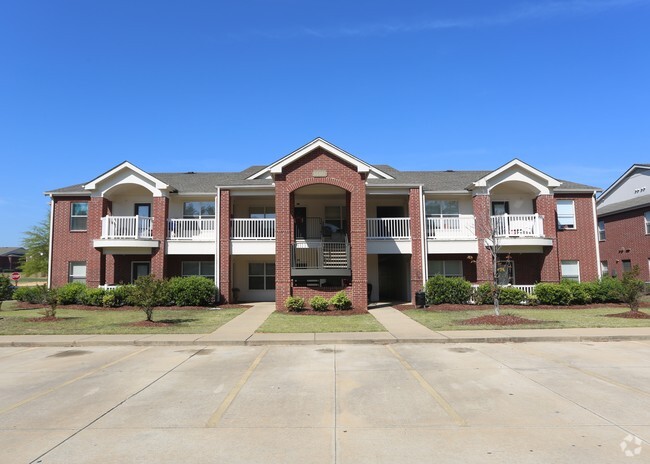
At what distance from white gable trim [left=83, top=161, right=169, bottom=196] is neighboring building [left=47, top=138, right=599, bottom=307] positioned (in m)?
0.05

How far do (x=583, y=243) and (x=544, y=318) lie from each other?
10.1 metres

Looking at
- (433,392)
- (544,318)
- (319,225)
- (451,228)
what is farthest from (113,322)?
(451,228)

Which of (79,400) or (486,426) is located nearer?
Result: (486,426)

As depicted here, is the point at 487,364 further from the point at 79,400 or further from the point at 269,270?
the point at 269,270

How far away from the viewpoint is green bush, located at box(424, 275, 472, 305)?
20094mm

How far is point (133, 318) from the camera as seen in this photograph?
16.7 m

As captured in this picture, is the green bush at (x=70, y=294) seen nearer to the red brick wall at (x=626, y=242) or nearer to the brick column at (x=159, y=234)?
the brick column at (x=159, y=234)

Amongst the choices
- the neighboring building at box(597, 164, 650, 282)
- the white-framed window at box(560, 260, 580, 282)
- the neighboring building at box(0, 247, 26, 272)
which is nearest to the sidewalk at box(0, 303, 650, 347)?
the white-framed window at box(560, 260, 580, 282)

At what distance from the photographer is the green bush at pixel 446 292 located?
20.1m

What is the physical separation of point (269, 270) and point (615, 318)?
16.8 m

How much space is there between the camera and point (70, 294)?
69.7 ft

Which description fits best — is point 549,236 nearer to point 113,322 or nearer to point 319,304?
point 319,304

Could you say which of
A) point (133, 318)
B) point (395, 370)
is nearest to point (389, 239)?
point (133, 318)

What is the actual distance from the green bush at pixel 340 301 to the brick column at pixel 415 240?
14.9ft
